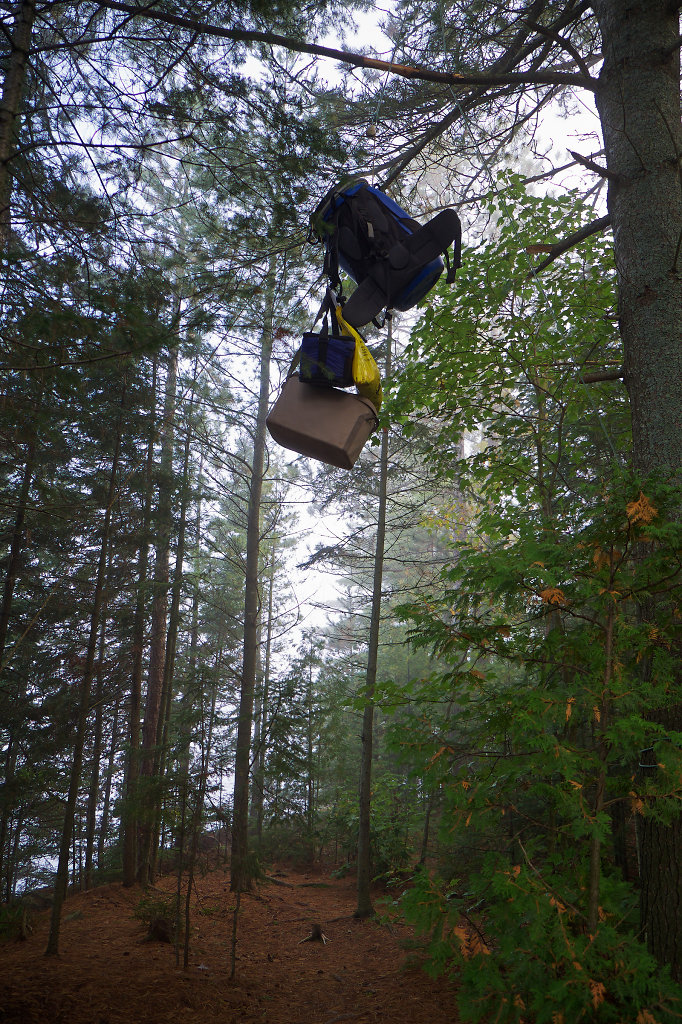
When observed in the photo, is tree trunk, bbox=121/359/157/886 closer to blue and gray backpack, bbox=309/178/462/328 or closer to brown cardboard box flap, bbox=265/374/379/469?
blue and gray backpack, bbox=309/178/462/328

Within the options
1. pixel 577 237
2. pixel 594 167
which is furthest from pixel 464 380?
pixel 594 167

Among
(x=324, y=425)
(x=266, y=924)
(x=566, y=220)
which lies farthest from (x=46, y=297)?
(x=266, y=924)

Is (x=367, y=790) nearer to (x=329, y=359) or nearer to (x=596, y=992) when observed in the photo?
(x=596, y=992)

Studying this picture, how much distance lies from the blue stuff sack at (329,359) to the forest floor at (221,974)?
162 inches

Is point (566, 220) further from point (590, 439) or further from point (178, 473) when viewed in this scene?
point (178, 473)

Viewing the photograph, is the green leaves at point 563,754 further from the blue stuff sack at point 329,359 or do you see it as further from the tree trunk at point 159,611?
the tree trunk at point 159,611

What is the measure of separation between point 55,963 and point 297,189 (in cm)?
656

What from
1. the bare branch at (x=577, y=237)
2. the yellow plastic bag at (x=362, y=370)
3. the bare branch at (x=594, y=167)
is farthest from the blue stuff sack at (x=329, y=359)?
the bare branch at (x=577, y=237)

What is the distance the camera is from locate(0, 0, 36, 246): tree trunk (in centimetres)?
322

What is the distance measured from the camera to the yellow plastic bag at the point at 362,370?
262cm

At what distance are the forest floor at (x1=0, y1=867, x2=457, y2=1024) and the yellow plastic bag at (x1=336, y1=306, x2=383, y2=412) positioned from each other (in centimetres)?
401

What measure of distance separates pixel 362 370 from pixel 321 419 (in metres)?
0.28

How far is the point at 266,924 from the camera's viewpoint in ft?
25.8

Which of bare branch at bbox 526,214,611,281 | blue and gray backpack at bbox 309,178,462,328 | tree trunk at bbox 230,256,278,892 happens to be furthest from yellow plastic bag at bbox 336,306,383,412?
tree trunk at bbox 230,256,278,892
